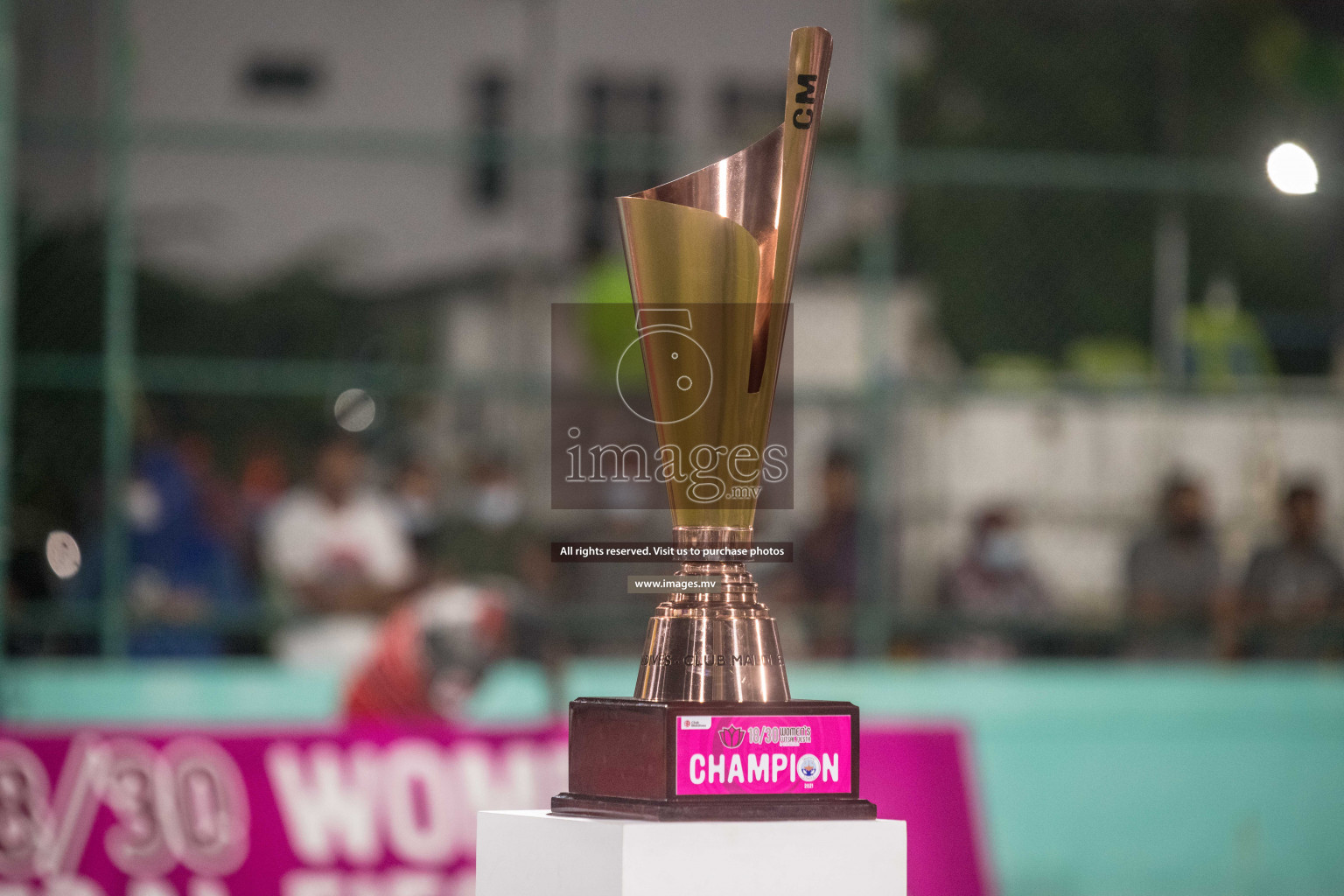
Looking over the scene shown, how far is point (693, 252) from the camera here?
5.13 feet

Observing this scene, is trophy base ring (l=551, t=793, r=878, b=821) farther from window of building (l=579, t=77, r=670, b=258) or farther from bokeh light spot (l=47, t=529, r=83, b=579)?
window of building (l=579, t=77, r=670, b=258)

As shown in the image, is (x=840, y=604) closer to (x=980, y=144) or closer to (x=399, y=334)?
(x=399, y=334)

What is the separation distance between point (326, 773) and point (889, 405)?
8.45 feet

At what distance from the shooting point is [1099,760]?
18.2 feet

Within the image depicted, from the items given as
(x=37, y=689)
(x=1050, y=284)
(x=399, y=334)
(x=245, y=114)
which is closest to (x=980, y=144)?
(x=245, y=114)

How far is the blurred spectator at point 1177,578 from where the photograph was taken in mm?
6109

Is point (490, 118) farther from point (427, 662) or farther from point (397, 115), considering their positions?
point (427, 662)

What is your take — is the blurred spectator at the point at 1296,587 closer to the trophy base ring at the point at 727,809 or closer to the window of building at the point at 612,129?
the window of building at the point at 612,129

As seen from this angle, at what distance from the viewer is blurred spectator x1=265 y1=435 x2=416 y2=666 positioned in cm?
577

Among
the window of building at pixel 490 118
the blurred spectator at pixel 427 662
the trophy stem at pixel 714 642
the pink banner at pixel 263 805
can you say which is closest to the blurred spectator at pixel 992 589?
the pink banner at pixel 263 805

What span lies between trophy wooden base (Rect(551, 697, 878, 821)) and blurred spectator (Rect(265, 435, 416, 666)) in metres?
4.27

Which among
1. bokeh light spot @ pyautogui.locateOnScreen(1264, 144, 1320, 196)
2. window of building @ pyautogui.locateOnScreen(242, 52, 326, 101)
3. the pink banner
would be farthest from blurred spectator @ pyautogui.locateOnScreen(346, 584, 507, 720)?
window of building @ pyautogui.locateOnScreen(242, 52, 326, 101)

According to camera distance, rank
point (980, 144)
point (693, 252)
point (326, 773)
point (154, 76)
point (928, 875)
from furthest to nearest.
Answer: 1. point (980, 144)
2. point (154, 76)
3. point (326, 773)
4. point (928, 875)
5. point (693, 252)

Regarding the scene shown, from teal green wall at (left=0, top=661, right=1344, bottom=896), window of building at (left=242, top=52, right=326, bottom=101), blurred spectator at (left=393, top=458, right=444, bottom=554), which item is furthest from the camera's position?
window of building at (left=242, top=52, right=326, bottom=101)
